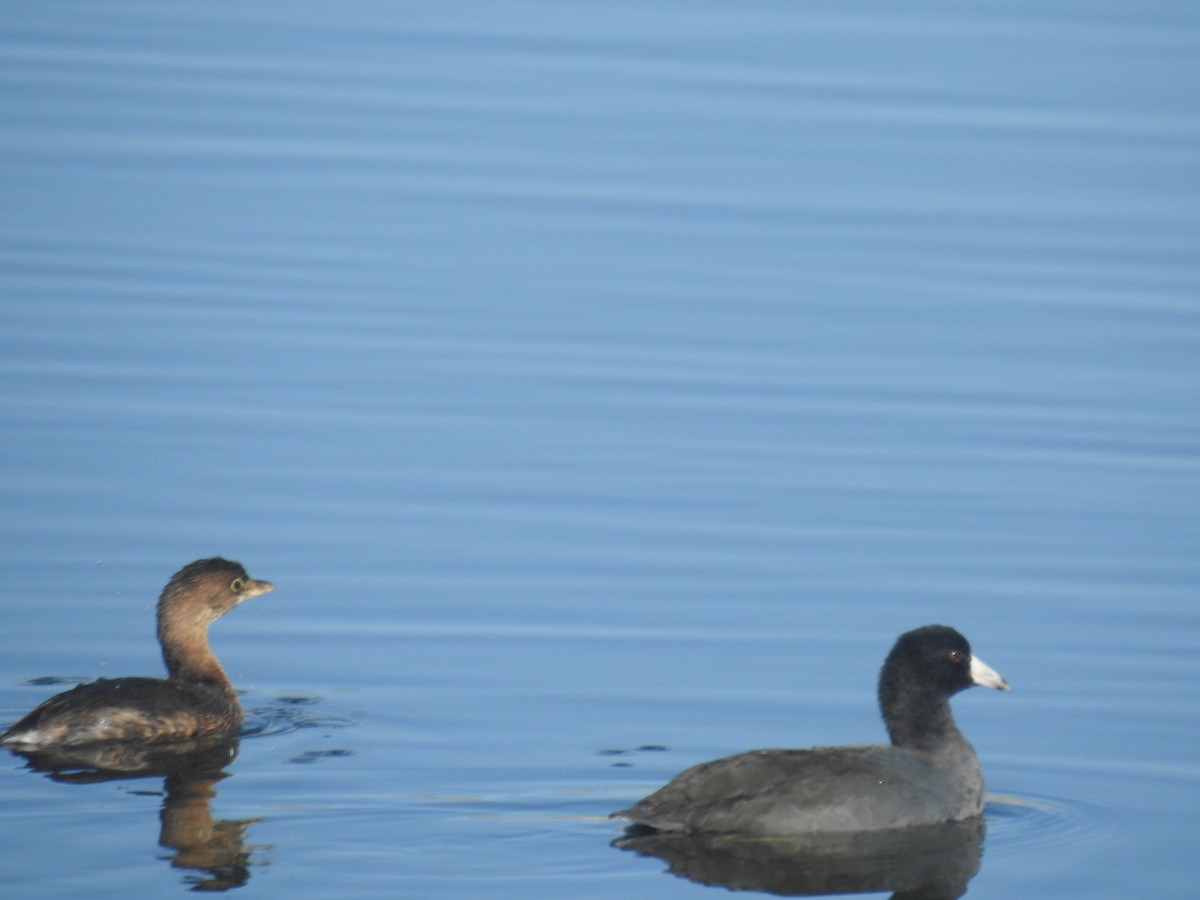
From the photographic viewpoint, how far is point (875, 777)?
35.0 feet

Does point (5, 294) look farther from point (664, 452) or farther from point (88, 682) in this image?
point (88, 682)

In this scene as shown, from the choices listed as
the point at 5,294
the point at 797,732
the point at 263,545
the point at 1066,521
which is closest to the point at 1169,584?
the point at 1066,521

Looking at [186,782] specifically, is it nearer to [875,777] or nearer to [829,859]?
[829,859]

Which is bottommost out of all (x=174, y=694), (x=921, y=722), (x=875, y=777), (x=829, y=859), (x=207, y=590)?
(x=829, y=859)

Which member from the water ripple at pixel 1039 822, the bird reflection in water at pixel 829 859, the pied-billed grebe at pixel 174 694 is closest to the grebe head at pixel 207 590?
the pied-billed grebe at pixel 174 694

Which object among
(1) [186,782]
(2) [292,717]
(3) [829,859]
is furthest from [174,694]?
(3) [829,859]

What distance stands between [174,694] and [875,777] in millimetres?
3522

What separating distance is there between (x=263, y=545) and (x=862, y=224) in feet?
25.1

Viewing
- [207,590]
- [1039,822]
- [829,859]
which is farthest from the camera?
[207,590]

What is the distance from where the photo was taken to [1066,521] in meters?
14.7

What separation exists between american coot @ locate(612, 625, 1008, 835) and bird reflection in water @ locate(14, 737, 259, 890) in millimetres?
1618

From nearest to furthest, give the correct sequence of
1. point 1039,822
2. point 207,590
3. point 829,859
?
point 829,859 → point 1039,822 → point 207,590

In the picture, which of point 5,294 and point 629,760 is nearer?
point 629,760

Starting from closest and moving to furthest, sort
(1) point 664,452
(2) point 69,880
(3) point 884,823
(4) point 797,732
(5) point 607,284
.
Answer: (2) point 69,880
(3) point 884,823
(4) point 797,732
(1) point 664,452
(5) point 607,284
